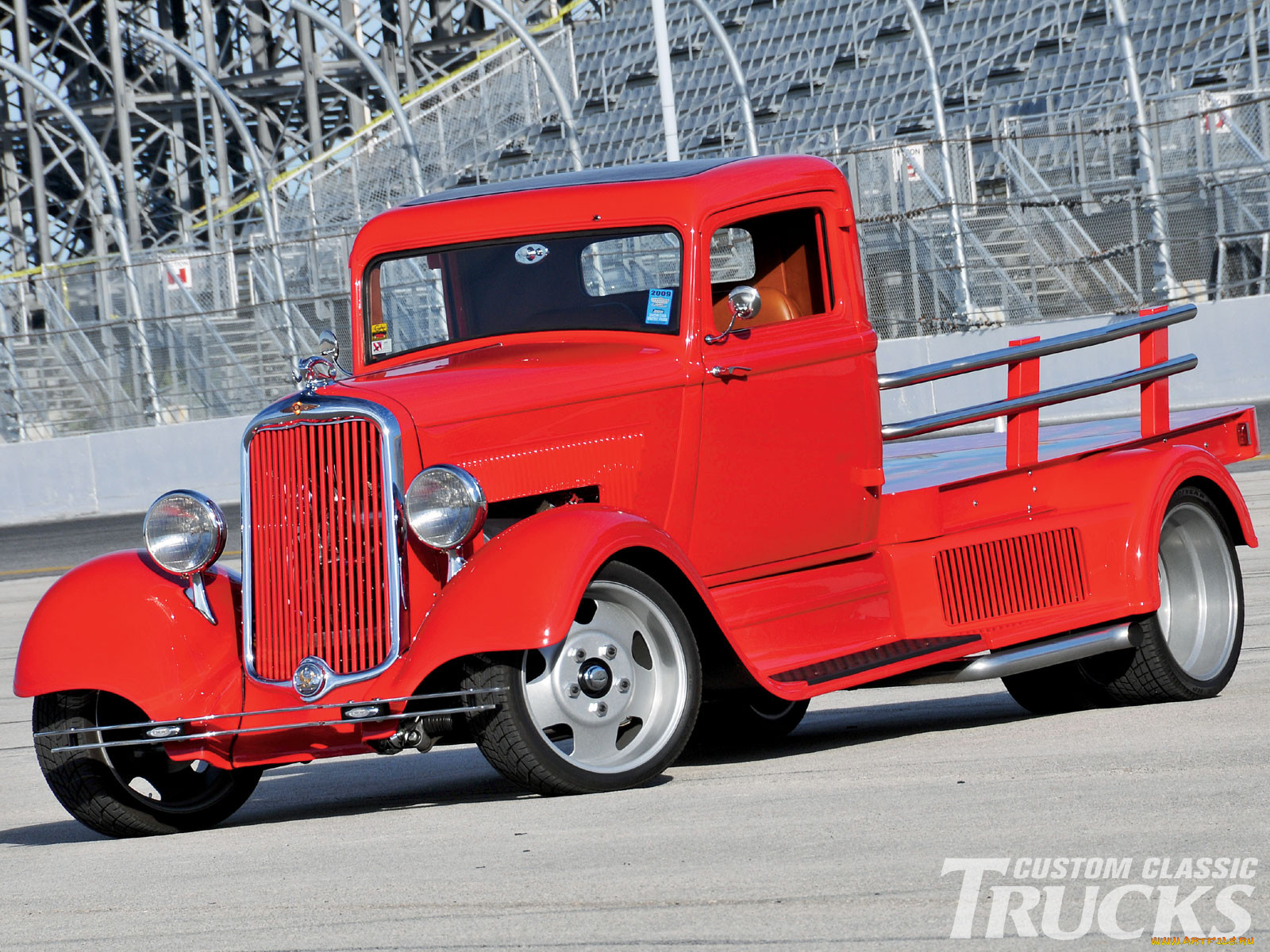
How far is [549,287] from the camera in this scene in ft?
22.9

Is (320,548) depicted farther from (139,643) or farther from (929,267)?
(929,267)

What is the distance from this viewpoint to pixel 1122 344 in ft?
71.7

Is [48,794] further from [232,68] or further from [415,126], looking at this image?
[232,68]

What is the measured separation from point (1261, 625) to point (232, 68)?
36311 mm

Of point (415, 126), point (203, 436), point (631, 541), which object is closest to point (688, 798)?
point (631, 541)

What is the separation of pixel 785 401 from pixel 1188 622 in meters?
2.17

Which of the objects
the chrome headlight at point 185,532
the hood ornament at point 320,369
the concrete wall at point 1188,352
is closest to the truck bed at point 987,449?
the hood ornament at point 320,369

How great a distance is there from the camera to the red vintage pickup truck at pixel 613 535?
5.89 m

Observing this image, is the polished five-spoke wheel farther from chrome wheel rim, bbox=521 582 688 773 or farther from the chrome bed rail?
chrome wheel rim, bbox=521 582 688 773

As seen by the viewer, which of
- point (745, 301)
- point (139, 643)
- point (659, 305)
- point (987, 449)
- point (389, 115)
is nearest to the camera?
point (139, 643)

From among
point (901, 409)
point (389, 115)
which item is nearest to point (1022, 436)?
point (901, 409)

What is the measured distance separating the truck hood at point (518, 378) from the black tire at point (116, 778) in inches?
53.7

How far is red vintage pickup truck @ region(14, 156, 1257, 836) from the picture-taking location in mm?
5891

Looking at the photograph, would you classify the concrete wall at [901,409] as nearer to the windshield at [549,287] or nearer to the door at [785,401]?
the door at [785,401]
